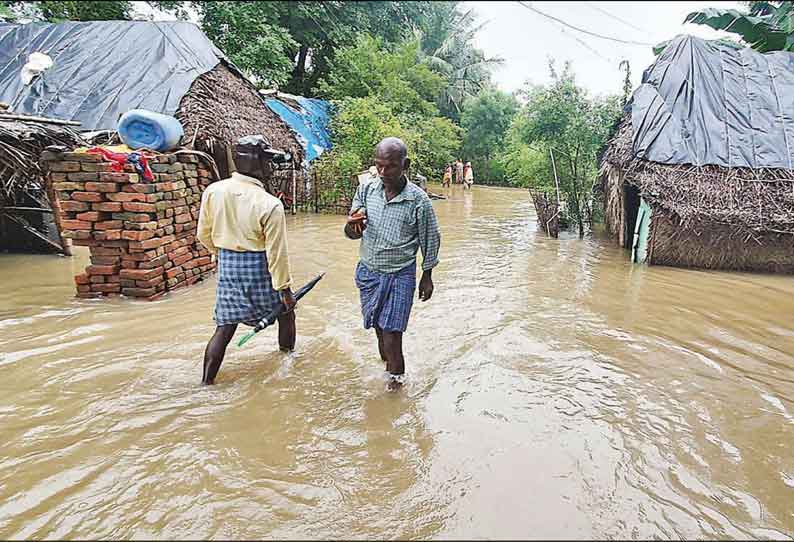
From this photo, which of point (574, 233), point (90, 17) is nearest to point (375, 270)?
point (574, 233)

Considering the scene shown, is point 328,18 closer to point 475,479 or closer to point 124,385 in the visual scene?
point 124,385

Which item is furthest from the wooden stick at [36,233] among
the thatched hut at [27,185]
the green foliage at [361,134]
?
the green foliage at [361,134]

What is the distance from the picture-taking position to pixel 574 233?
11.0m

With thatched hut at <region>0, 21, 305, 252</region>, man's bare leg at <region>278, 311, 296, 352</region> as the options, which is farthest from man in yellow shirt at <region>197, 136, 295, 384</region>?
thatched hut at <region>0, 21, 305, 252</region>

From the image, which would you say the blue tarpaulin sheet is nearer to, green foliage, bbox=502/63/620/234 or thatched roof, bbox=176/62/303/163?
thatched roof, bbox=176/62/303/163

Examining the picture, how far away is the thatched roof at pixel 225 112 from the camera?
23.2 ft

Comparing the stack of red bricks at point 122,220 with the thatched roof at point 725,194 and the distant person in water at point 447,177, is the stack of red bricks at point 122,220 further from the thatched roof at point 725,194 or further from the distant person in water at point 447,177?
the distant person in water at point 447,177

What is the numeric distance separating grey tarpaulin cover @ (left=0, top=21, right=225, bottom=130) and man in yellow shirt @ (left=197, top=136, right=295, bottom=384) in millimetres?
4850

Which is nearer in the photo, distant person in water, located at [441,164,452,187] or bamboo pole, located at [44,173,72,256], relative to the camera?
bamboo pole, located at [44,173,72,256]

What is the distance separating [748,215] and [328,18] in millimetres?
15634

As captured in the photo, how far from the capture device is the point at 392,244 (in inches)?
124

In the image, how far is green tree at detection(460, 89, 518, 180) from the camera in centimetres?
2716

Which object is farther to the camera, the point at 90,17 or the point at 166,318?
the point at 90,17

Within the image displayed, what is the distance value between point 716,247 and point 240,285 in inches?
278
